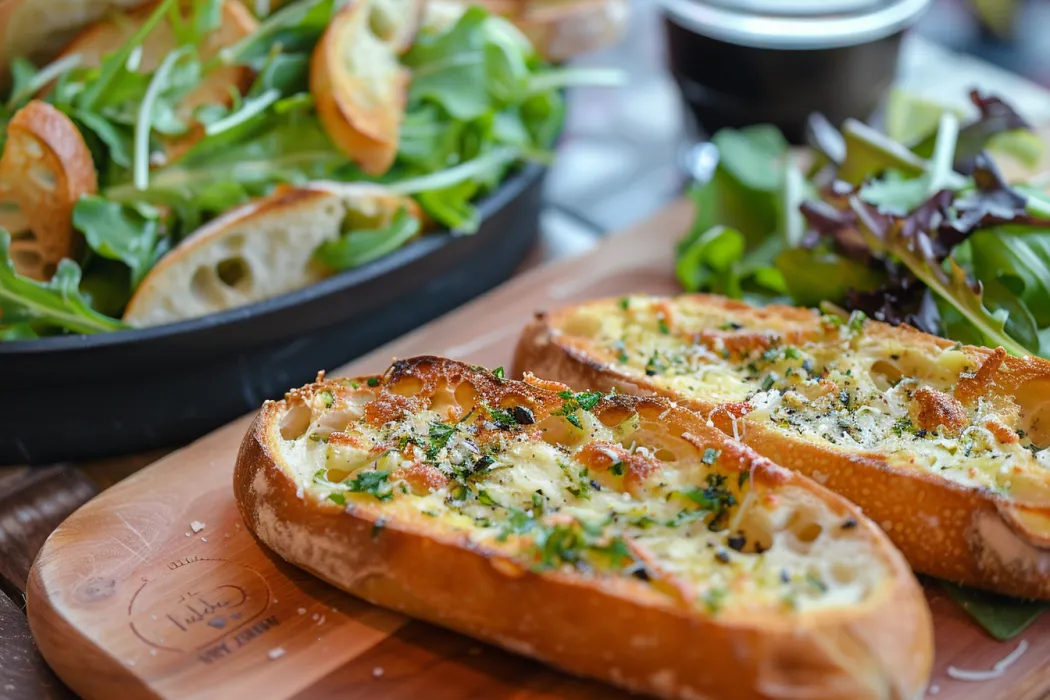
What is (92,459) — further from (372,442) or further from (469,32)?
(469,32)

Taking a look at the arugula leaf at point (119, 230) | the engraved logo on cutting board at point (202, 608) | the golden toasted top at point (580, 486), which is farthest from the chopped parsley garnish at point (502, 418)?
the arugula leaf at point (119, 230)

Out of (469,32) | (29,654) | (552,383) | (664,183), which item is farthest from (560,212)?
(29,654)

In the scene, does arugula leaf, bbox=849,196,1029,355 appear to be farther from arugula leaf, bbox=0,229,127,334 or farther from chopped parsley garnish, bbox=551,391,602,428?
arugula leaf, bbox=0,229,127,334

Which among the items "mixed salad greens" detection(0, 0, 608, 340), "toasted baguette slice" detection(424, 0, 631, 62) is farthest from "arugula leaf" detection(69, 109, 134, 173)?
"toasted baguette slice" detection(424, 0, 631, 62)

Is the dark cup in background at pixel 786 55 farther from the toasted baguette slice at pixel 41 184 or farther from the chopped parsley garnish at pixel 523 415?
the toasted baguette slice at pixel 41 184

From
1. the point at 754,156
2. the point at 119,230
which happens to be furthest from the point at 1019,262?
the point at 119,230

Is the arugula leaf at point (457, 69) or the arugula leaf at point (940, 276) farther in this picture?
the arugula leaf at point (457, 69)
